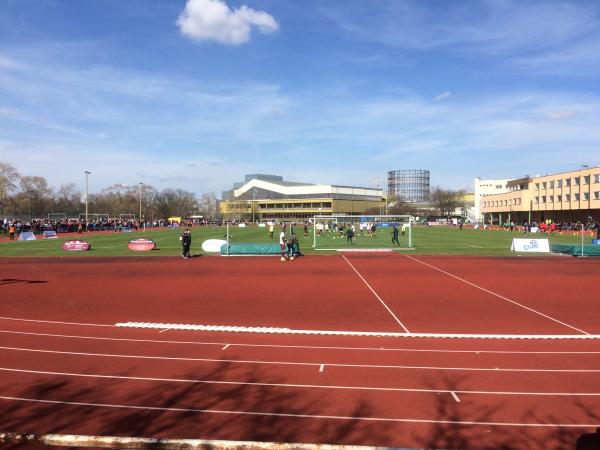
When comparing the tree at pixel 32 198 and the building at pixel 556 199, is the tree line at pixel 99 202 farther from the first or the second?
the building at pixel 556 199

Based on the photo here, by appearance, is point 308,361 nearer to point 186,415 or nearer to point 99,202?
point 186,415

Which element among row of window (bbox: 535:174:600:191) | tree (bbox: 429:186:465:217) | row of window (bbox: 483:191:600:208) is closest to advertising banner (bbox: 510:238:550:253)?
row of window (bbox: 483:191:600:208)

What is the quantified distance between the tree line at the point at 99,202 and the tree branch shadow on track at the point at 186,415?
78.2 m

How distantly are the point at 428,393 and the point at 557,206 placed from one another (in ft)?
276

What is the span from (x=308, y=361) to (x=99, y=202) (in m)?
139

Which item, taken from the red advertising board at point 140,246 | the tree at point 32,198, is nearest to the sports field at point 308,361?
the red advertising board at point 140,246

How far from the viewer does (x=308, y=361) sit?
948 centimetres

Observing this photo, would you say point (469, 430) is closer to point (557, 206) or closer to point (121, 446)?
point (121, 446)

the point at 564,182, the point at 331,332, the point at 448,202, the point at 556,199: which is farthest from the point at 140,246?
the point at 448,202

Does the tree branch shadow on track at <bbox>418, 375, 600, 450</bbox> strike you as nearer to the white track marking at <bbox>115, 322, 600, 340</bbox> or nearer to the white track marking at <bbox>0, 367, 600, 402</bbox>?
the white track marking at <bbox>0, 367, 600, 402</bbox>

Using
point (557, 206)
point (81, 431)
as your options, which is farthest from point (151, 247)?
point (557, 206)

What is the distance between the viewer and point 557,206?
262 feet

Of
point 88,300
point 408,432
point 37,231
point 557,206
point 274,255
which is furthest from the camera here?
point 557,206

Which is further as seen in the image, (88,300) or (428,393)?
(88,300)
